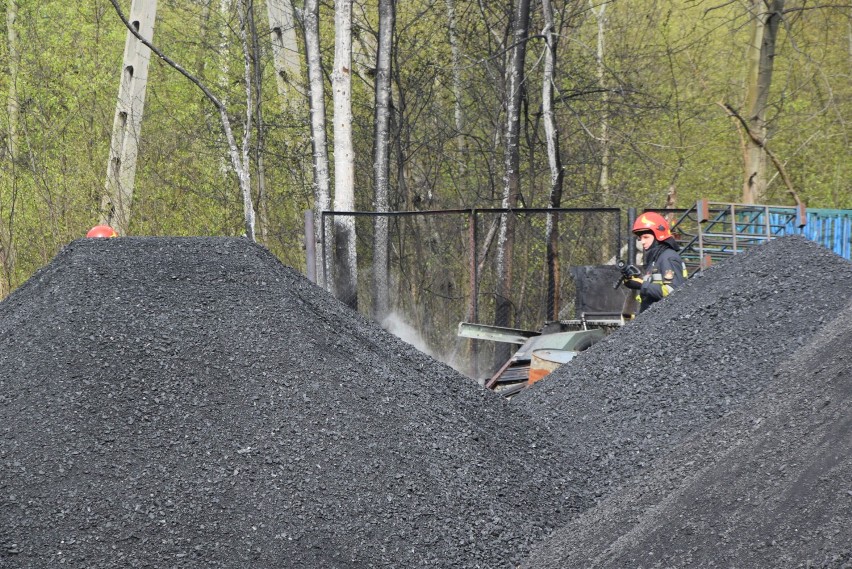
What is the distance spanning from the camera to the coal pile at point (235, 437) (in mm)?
5199

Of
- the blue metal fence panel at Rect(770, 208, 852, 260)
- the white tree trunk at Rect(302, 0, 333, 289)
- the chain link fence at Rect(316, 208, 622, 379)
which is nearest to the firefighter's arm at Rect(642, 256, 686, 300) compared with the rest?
the chain link fence at Rect(316, 208, 622, 379)

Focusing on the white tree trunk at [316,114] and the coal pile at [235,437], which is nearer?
the coal pile at [235,437]

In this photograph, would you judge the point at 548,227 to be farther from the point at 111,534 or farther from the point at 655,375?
the point at 111,534

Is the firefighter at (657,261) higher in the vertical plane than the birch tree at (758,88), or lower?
lower

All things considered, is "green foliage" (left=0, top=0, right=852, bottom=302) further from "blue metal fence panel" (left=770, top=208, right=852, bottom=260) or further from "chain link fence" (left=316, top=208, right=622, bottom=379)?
"blue metal fence panel" (left=770, top=208, right=852, bottom=260)

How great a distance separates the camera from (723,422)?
640 centimetres

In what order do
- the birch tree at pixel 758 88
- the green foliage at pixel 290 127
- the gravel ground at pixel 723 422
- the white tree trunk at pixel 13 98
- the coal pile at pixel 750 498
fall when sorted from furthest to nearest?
the white tree trunk at pixel 13 98
the green foliage at pixel 290 127
the birch tree at pixel 758 88
the gravel ground at pixel 723 422
the coal pile at pixel 750 498

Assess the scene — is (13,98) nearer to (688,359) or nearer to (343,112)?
(343,112)

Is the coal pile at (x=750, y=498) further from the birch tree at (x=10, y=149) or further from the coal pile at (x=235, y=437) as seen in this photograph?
the birch tree at (x=10, y=149)

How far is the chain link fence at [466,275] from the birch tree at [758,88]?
2.95 metres

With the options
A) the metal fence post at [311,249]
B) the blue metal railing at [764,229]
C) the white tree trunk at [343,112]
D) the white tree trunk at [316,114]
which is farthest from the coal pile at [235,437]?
the white tree trunk at [316,114]

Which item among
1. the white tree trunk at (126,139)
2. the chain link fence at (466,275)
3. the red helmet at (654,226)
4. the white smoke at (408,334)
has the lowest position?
the white smoke at (408,334)

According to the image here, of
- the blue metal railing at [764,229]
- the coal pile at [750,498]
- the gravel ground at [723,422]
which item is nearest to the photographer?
the coal pile at [750,498]

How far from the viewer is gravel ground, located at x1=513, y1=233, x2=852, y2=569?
14.9ft
